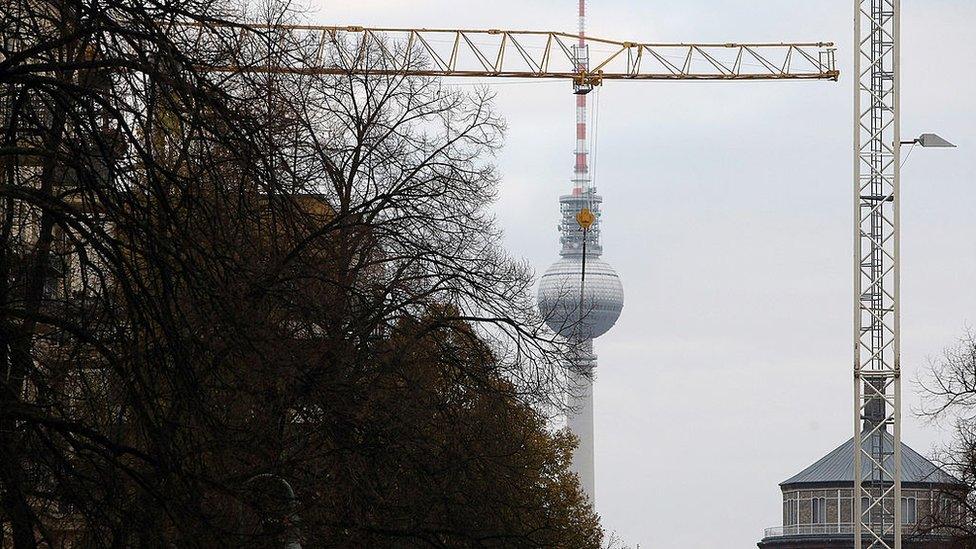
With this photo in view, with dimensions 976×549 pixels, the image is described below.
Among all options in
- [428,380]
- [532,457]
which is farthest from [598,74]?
[428,380]

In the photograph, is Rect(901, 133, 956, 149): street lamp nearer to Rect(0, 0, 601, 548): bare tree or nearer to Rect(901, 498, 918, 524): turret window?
Rect(0, 0, 601, 548): bare tree

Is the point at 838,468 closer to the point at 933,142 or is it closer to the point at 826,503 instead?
the point at 826,503

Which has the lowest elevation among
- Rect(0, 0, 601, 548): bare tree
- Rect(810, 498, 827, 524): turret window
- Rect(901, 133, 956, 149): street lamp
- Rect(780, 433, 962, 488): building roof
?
Rect(0, 0, 601, 548): bare tree

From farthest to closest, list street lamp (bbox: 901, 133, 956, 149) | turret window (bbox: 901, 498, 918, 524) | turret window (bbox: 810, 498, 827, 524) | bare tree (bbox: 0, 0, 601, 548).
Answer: turret window (bbox: 810, 498, 827, 524)
turret window (bbox: 901, 498, 918, 524)
street lamp (bbox: 901, 133, 956, 149)
bare tree (bbox: 0, 0, 601, 548)

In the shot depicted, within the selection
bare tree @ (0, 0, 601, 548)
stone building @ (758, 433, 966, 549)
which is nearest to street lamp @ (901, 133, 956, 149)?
bare tree @ (0, 0, 601, 548)

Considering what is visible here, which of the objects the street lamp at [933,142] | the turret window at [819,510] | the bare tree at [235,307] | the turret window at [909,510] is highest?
the turret window at [819,510]

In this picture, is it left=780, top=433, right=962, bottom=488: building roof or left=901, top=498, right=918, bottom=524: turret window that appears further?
left=780, top=433, right=962, bottom=488: building roof

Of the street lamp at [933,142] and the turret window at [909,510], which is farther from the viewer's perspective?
the turret window at [909,510]

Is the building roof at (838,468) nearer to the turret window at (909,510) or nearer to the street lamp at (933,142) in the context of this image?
the turret window at (909,510)

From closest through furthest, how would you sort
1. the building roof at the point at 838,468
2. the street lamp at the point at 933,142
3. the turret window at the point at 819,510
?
1. the street lamp at the point at 933,142
2. the building roof at the point at 838,468
3. the turret window at the point at 819,510

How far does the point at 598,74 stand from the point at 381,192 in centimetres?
8747

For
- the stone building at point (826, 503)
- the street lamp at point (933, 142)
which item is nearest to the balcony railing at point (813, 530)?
the stone building at point (826, 503)

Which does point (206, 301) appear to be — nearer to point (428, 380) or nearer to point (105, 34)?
point (105, 34)

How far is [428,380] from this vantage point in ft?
112
